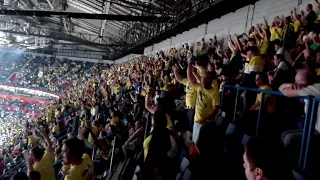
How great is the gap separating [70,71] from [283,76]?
38945 millimetres

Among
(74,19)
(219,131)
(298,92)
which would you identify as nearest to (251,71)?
(219,131)

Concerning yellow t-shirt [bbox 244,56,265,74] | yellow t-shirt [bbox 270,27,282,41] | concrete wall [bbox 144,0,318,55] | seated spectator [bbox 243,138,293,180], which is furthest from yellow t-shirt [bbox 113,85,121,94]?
seated spectator [bbox 243,138,293,180]

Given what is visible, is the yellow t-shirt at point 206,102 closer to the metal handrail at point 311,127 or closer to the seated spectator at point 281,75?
the seated spectator at point 281,75

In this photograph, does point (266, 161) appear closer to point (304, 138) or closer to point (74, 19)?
point (304, 138)

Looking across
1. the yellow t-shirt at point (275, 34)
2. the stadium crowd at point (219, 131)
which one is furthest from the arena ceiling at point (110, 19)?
the stadium crowd at point (219, 131)

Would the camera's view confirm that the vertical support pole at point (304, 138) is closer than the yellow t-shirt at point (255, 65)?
Yes

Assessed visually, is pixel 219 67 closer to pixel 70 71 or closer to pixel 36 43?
pixel 36 43

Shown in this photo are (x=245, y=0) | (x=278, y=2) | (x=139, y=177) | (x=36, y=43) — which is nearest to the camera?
(x=139, y=177)

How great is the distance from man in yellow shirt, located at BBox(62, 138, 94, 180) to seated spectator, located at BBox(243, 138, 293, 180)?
229cm

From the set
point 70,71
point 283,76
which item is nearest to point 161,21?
point 283,76

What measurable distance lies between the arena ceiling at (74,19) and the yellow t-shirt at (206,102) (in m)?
11.8

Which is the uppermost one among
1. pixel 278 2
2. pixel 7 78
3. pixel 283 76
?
pixel 278 2

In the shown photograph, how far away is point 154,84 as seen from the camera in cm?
870

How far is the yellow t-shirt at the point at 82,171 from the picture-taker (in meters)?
3.56
